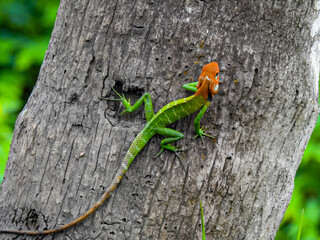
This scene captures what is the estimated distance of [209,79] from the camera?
8.43 feet

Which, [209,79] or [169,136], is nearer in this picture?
[209,79]

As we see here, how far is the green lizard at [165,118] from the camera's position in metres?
2.65

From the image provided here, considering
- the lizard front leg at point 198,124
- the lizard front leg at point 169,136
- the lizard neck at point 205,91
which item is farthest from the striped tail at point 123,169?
the lizard neck at point 205,91

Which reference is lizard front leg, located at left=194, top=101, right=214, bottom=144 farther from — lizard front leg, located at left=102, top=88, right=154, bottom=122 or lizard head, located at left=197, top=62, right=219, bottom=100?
lizard front leg, located at left=102, top=88, right=154, bottom=122

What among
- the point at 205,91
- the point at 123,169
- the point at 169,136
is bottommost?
the point at 123,169

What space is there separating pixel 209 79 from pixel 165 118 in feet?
1.40

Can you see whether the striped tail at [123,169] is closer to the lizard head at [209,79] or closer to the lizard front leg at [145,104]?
the lizard front leg at [145,104]

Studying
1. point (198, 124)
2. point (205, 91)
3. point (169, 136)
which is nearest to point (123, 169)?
point (169, 136)

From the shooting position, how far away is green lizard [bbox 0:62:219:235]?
265 centimetres

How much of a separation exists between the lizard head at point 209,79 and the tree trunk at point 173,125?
3.8 inches

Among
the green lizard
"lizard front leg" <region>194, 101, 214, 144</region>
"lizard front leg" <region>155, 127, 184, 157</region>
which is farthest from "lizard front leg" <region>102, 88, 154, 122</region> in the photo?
"lizard front leg" <region>194, 101, 214, 144</region>

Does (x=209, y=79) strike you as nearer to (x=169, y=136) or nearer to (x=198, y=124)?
(x=198, y=124)

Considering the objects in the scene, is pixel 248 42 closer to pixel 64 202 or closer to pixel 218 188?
pixel 218 188

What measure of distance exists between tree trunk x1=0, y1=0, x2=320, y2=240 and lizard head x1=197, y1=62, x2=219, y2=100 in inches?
3.8
